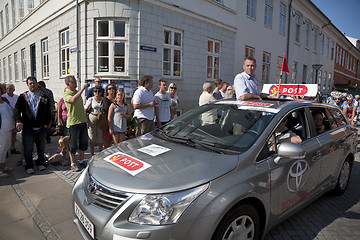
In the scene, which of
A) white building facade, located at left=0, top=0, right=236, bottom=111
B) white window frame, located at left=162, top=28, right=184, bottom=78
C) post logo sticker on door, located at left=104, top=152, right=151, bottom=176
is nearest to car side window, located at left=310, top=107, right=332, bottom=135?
post logo sticker on door, located at left=104, top=152, right=151, bottom=176

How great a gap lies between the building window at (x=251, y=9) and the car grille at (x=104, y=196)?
14.9 metres

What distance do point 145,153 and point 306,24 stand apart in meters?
24.8

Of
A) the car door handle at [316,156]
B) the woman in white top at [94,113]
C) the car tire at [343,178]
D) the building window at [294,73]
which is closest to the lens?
the car door handle at [316,156]

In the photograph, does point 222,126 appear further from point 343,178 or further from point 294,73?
point 294,73

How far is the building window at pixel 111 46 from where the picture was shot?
351 inches

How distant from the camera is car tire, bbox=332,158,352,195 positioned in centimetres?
392

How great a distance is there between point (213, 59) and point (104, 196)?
11164 millimetres

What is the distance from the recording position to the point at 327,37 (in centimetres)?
2812

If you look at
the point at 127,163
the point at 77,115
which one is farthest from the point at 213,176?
the point at 77,115

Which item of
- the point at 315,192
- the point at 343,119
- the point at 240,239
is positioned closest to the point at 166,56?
the point at 343,119

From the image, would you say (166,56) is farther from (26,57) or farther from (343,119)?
(26,57)

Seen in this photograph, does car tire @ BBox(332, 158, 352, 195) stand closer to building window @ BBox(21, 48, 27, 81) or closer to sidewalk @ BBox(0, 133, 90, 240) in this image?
sidewalk @ BBox(0, 133, 90, 240)

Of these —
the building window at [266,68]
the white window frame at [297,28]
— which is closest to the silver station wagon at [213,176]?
the building window at [266,68]

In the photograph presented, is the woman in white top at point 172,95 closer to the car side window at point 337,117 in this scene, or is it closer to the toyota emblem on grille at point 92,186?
the car side window at point 337,117
